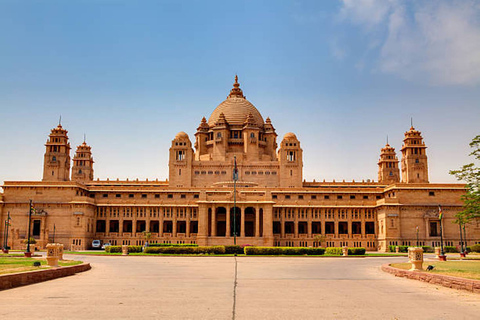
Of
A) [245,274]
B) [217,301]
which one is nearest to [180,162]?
[245,274]

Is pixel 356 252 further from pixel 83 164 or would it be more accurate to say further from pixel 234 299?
pixel 83 164

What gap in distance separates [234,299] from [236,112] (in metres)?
100

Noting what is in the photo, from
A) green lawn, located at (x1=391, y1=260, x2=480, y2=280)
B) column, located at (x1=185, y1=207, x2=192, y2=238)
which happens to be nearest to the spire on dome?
column, located at (x1=185, y1=207, x2=192, y2=238)

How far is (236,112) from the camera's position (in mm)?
117562

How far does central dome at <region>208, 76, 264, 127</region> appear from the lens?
381ft

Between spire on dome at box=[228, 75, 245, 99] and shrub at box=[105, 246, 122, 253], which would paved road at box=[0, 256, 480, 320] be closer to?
shrub at box=[105, 246, 122, 253]

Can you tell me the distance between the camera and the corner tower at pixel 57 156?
115 meters

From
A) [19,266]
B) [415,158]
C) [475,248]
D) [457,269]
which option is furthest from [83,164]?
[457,269]

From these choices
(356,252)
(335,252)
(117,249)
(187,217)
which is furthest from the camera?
(187,217)

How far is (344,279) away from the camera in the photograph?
2783cm

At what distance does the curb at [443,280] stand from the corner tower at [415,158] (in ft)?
277

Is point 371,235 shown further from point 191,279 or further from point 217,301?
point 217,301

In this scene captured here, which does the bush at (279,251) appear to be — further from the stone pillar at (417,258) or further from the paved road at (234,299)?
the paved road at (234,299)

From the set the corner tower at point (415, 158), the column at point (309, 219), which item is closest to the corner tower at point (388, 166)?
the corner tower at point (415, 158)
